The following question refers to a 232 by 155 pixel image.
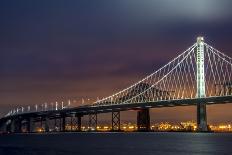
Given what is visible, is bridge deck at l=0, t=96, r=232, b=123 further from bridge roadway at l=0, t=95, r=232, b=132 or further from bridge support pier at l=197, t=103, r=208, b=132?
bridge support pier at l=197, t=103, r=208, b=132

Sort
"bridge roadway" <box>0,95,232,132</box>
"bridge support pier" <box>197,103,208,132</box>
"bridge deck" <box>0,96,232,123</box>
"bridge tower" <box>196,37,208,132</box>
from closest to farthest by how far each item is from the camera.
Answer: "bridge deck" <box>0,96,232,123</box> < "bridge roadway" <box>0,95,232,132</box> < "bridge support pier" <box>197,103,208,132</box> < "bridge tower" <box>196,37,208,132</box>

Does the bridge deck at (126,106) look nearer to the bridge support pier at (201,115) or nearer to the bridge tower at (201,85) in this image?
the bridge support pier at (201,115)

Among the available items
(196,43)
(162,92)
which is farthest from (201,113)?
(196,43)

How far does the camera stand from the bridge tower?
92312 mm

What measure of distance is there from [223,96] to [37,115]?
4914 centimetres

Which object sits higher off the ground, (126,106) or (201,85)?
(201,85)

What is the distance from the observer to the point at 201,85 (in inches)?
3871

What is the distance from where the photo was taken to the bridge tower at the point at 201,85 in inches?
3634

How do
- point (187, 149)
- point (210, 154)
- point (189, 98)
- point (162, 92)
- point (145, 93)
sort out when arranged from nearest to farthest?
point (210, 154) → point (187, 149) → point (189, 98) → point (162, 92) → point (145, 93)

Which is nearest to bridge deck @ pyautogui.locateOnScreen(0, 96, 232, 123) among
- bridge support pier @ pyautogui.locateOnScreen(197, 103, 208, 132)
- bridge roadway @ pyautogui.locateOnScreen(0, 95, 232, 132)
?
bridge roadway @ pyautogui.locateOnScreen(0, 95, 232, 132)

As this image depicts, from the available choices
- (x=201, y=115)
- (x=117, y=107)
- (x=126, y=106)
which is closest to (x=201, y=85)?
(x=201, y=115)

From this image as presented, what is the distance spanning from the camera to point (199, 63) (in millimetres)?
103750

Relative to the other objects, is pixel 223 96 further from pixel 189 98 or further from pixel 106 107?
pixel 106 107

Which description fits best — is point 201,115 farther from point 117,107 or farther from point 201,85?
point 117,107
